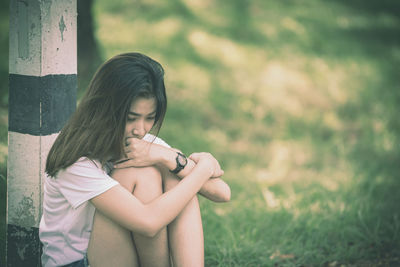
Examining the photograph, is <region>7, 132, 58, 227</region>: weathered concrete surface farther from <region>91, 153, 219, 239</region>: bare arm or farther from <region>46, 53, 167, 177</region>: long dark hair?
<region>91, 153, 219, 239</region>: bare arm

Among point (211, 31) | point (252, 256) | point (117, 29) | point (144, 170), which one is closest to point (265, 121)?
point (211, 31)

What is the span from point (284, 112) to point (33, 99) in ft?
14.1

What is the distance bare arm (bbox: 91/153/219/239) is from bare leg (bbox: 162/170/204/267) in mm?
152

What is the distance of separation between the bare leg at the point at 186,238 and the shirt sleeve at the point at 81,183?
1.47 feet

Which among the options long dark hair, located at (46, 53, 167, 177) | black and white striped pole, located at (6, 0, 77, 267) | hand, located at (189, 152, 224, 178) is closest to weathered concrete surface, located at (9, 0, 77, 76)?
black and white striped pole, located at (6, 0, 77, 267)

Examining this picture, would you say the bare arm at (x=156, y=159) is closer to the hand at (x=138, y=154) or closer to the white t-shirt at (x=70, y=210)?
the hand at (x=138, y=154)

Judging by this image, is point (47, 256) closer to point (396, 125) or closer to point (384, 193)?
point (384, 193)

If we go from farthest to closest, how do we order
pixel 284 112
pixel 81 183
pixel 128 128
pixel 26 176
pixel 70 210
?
1. pixel 284 112
2. pixel 26 176
3. pixel 128 128
4. pixel 70 210
5. pixel 81 183

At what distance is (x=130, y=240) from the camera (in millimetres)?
2268

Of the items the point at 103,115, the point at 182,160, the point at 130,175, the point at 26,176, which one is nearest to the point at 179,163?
the point at 182,160

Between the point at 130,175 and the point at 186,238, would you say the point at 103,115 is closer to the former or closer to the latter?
the point at 130,175

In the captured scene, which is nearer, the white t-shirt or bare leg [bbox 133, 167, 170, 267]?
the white t-shirt

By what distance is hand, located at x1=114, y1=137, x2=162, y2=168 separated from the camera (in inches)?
89.9

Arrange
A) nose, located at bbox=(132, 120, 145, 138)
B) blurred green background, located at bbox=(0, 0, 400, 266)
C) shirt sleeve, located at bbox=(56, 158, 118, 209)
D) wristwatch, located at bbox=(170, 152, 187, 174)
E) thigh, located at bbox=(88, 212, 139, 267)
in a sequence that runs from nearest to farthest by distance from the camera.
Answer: shirt sleeve, located at bbox=(56, 158, 118, 209), thigh, located at bbox=(88, 212, 139, 267), nose, located at bbox=(132, 120, 145, 138), wristwatch, located at bbox=(170, 152, 187, 174), blurred green background, located at bbox=(0, 0, 400, 266)
